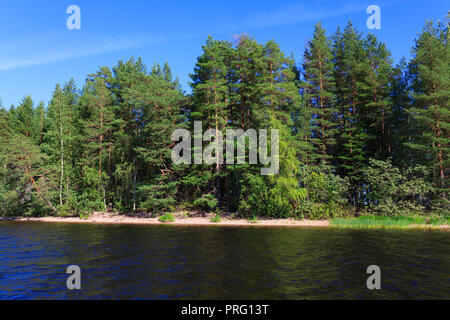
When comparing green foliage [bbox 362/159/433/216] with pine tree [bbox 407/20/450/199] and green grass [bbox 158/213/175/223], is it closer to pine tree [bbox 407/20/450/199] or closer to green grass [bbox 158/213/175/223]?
pine tree [bbox 407/20/450/199]

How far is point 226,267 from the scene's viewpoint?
13.0 m

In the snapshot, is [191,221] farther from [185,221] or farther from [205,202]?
[205,202]

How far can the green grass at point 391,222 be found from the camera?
27828 mm

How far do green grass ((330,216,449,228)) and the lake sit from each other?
287 inches

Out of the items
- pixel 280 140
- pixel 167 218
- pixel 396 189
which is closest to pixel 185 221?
pixel 167 218

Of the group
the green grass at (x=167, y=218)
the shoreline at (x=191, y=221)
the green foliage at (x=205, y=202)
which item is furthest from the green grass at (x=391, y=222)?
the green grass at (x=167, y=218)

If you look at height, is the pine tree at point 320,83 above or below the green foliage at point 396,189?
above

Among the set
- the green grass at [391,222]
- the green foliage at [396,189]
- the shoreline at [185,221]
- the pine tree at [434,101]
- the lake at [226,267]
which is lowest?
the shoreline at [185,221]

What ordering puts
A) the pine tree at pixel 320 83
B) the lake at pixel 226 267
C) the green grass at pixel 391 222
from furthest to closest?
the pine tree at pixel 320 83 → the green grass at pixel 391 222 → the lake at pixel 226 267

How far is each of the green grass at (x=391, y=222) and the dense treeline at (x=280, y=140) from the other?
1774mm

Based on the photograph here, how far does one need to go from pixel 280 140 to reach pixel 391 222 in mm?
14217

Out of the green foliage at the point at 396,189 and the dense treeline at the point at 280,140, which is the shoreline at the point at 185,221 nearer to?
the dense treeline at the point at 280,140

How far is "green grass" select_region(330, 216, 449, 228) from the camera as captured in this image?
27.8 metres

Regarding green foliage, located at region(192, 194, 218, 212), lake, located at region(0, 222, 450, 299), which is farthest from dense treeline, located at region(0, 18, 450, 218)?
lake, located at region(0, 222, 450, 299)
